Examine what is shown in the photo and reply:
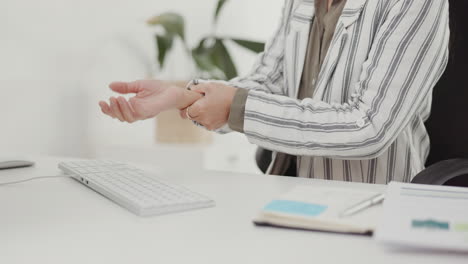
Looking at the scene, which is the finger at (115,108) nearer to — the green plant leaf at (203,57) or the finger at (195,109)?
the finger at (195,109)

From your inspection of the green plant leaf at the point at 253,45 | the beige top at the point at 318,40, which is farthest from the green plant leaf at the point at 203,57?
the beige top at the point at 318,40

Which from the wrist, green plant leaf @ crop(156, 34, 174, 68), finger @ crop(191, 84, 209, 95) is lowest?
the wrist

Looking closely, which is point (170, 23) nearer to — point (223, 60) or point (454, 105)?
point (223, 60)

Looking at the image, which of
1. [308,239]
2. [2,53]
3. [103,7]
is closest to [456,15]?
[308,239]

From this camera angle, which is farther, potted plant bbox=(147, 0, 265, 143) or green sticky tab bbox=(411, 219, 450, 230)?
potted plant bbox=(147, 0, 265, 143)

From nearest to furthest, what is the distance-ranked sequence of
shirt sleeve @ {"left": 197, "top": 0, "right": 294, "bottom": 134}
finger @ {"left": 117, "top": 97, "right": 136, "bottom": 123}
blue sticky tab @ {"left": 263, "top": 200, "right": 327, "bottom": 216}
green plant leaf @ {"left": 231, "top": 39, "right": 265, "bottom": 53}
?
blue sticky tab @ {"left": 263, "top": 200, "right": 327, "bottom": 216}
finger @ {"left": 117, "top": 97, "right": 136, "bottom": 123}
shirt sleeve @ {"left": 197, "top": 0, "right": 294, "bottom": 134}
green plant leaf @ {"left": 231, "top": 39, "right": 265, "bottom": 53}

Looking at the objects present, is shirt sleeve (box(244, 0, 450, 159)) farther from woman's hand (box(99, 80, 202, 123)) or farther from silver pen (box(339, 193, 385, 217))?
silver pen (box(339, 193, 385, 217))

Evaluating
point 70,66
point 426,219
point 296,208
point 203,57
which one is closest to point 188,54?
point 203,57

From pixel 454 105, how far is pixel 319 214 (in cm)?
76

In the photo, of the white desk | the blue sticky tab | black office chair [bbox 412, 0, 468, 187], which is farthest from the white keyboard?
black office chair [bbox 412, 0, 468, 187]

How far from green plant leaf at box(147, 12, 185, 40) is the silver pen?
6.21 ft

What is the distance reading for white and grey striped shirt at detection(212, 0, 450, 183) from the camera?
1.17m

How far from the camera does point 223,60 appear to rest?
8.55 ft

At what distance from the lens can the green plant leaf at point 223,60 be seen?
101 inches
